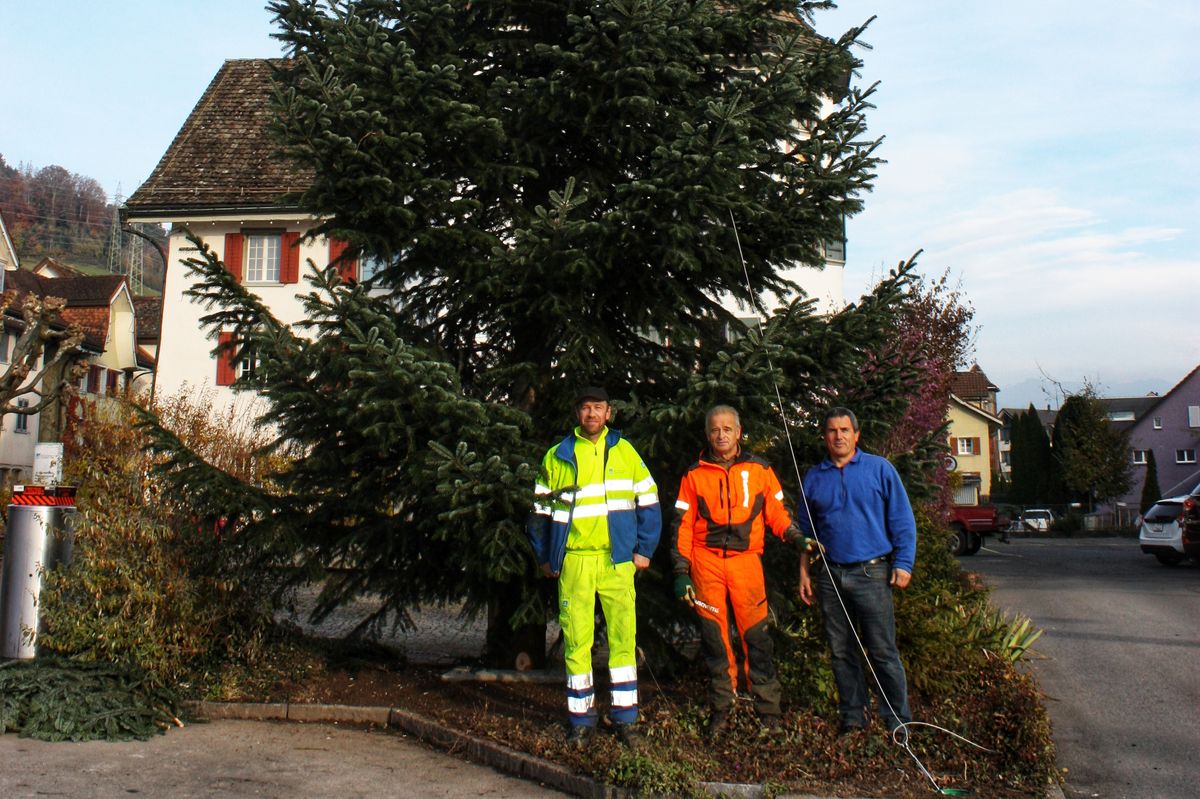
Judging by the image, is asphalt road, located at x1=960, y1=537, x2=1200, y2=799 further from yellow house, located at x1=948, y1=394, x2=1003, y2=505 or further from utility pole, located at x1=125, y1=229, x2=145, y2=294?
utility pole, located at x1=125, y1=229, x2=145, y2=294

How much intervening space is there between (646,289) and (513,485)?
2.24 meters

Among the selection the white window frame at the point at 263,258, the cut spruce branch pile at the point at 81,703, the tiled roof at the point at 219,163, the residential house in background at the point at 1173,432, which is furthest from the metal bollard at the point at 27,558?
the residential house in background at the point at 1173,432

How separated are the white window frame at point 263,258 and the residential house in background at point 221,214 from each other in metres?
0.03

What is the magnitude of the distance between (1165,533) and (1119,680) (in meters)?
18.9

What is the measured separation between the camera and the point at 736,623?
21.1 ft

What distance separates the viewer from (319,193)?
7.74m

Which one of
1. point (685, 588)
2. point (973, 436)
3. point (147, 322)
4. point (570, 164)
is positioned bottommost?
point (685, 588)

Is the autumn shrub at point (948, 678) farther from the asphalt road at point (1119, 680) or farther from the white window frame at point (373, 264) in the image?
the white window frame at point (373, 264)

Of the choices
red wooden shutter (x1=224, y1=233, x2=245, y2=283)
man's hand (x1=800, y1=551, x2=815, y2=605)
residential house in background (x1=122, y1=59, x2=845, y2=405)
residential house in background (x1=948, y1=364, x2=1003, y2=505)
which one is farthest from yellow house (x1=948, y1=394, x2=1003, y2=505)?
man's hand (x1=800, y1=551, x2=815, y2=605)

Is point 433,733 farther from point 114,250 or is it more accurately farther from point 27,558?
point 114,250

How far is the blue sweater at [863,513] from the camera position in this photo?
626 cm

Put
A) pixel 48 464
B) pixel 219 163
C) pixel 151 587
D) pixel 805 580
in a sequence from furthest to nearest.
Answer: pixel 219 163
pixel 48 464
pixel 151 587
pixel 805 580

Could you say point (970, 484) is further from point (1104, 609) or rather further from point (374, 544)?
point (374, 544)

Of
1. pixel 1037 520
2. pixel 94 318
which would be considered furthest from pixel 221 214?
pixel 1037 520
